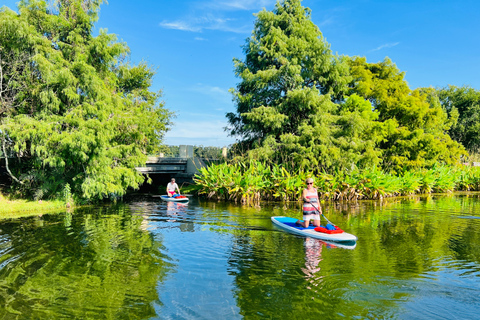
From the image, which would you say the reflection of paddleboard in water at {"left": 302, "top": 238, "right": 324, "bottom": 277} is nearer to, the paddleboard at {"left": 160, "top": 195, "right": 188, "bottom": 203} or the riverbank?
the paddleboard at {"left": 160, "top": 195, "right": 188, "bottom": 203}

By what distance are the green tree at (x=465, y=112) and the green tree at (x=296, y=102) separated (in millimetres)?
28891

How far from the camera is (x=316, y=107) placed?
70.6 feet

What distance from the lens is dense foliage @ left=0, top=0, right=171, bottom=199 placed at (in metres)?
14.5

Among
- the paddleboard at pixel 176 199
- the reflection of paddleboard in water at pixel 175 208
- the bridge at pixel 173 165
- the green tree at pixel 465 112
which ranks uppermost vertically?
the green tree at pixel 465 112

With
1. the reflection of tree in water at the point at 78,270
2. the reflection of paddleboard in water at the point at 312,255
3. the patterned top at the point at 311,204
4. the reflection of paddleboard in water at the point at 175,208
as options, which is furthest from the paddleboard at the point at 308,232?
the reflection of paddleboard in water at the point at 175,208

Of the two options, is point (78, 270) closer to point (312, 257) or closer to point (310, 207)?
point (312, 257)

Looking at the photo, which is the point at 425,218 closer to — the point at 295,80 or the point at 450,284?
the point at 450,284

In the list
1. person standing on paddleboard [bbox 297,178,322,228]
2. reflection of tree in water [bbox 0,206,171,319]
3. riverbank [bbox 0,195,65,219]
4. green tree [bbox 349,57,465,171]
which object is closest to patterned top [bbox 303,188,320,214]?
person standing on paddleboard [bbox 297,178,322,228]

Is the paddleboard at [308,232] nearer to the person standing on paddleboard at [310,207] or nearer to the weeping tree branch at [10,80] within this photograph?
the person standing on paddleboard at [310,207]

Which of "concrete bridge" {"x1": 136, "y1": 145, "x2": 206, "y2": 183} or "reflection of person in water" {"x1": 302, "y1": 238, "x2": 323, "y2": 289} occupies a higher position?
"concrete bridge" {"x1": 136, "y1": 145, "x2": 206, "y2": 183}

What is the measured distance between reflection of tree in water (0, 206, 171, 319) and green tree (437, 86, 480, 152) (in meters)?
46.2

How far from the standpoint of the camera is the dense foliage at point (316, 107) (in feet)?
68.8

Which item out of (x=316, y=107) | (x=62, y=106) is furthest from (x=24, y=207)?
(x=316, y=107)

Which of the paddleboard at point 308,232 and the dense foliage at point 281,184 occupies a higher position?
the dense foliage at point 281,184
